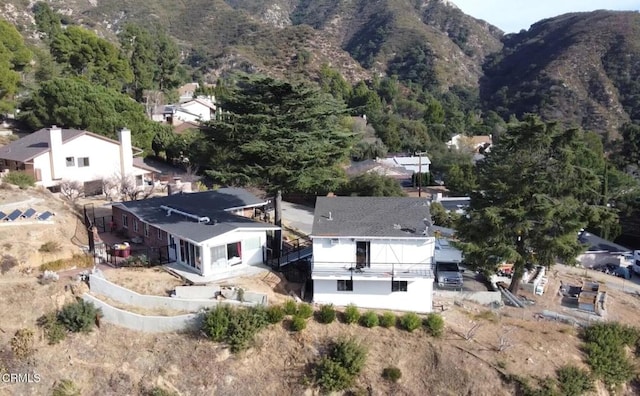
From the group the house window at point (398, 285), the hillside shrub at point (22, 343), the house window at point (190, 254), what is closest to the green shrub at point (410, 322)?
the house window at point (398, 285)

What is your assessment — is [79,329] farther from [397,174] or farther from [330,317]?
[397,174]

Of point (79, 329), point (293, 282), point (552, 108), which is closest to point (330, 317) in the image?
point (293, 282)

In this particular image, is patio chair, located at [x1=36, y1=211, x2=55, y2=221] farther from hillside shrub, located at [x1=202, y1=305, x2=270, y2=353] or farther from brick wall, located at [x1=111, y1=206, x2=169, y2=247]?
hillside shrub, located at [x1=202, y1=305, x2=270, y2=353]

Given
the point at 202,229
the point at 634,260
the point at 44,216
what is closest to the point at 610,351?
the point at 202,229

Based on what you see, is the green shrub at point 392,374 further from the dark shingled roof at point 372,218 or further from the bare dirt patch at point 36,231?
the bare dirt patch at point 36,231

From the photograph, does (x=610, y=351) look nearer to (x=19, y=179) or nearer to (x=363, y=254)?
(x=363, y=254)
